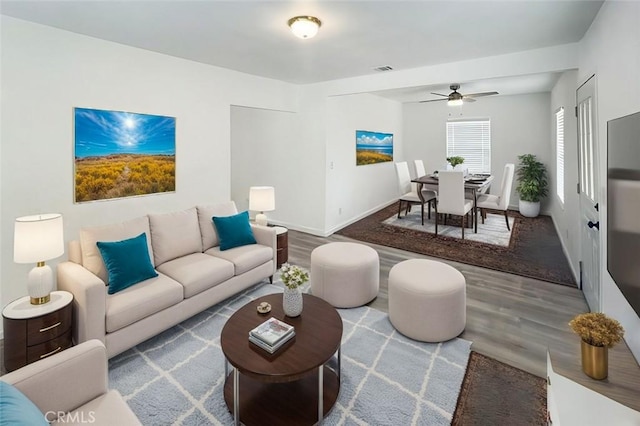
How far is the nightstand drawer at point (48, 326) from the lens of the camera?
2.01m

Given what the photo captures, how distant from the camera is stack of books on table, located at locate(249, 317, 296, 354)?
1785 millimetres

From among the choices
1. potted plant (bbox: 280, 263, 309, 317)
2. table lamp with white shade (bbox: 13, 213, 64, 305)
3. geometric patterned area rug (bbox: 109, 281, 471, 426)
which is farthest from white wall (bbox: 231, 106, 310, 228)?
table lamp with white shade (bbox: 13, 213, 64, 305)

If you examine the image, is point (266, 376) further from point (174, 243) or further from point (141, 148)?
point (141, 148)

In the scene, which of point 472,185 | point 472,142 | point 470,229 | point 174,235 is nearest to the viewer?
point 174,235

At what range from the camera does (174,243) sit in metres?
3.15

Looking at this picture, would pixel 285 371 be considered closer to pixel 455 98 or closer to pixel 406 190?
pixel 455 98

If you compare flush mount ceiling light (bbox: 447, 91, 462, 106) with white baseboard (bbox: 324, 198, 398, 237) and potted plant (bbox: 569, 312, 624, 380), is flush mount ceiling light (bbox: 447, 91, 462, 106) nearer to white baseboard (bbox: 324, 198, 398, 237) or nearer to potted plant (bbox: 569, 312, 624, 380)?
white baseboard (bbox: 324, 198, 398, 237)

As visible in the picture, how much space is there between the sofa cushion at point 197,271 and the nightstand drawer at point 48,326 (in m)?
0.79

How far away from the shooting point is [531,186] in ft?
21.6

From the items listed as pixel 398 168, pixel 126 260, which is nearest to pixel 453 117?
pixel 398 168

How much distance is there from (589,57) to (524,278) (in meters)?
2.33

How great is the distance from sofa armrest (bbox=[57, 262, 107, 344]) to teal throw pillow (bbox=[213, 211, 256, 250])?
1283mm

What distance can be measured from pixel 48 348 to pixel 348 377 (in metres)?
2.00

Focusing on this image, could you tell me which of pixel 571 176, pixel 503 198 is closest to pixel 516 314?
pixel 571 176
